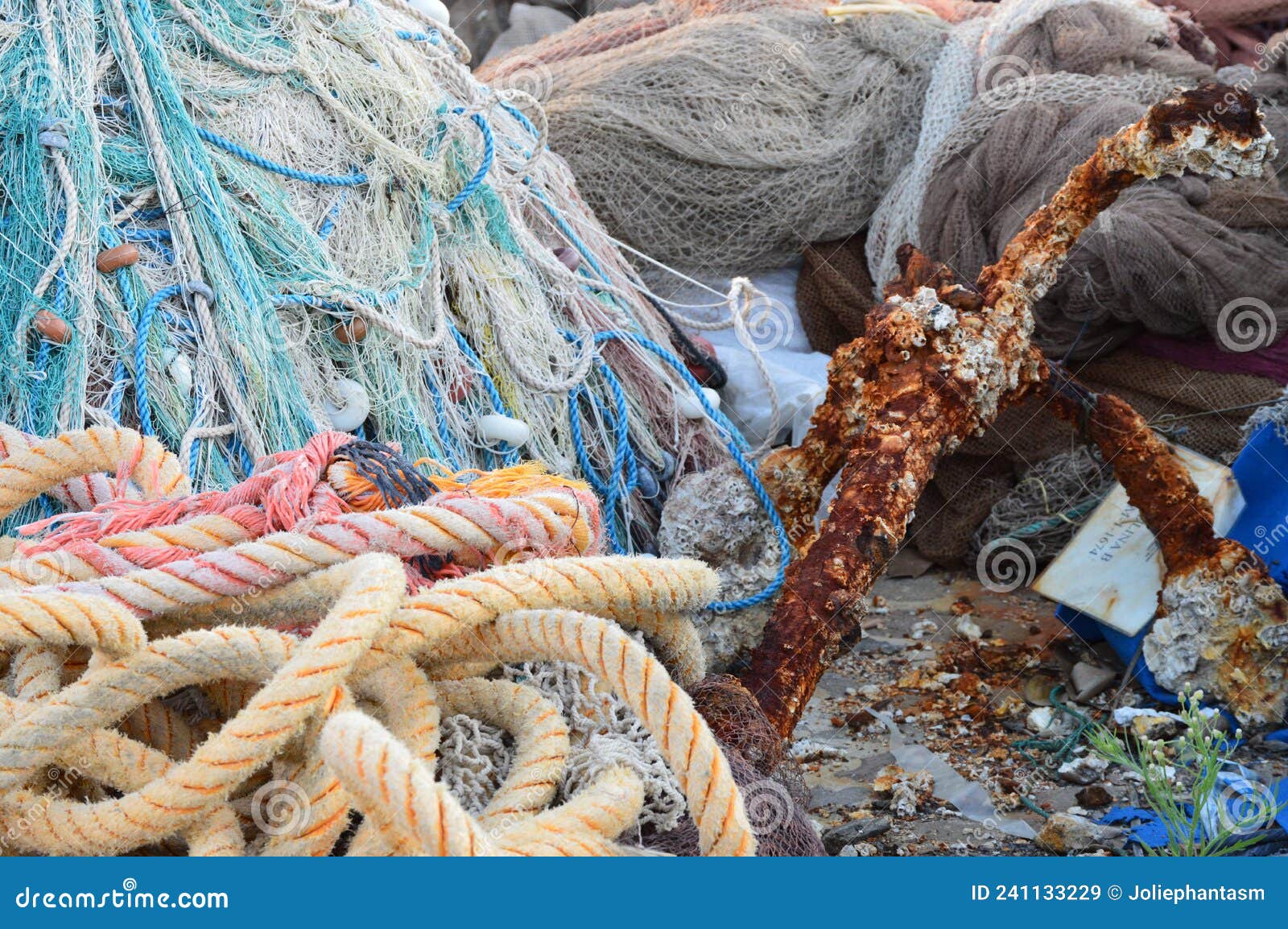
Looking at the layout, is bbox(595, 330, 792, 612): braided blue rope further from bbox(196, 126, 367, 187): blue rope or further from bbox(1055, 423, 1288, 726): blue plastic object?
bbox(1055, 423, 1288, 726): blue plastic object

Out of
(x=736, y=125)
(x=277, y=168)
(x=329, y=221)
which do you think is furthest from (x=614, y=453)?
(x=736, y=125)

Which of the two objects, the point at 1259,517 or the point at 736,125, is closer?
the point at 1259,517

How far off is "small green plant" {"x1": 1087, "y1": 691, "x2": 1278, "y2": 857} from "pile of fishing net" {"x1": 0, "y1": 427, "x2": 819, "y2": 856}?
778 mm

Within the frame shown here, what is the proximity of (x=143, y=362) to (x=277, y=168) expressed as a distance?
0.53 m

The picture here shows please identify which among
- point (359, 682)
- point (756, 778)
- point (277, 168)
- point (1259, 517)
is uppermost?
point (277, 168)

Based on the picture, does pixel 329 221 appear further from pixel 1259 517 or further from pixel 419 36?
pixel 1259 517

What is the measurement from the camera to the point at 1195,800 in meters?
1.99

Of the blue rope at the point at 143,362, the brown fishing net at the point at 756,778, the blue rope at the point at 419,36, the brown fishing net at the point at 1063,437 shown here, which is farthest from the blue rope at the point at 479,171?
the brown fishing net at the point at 1063,437

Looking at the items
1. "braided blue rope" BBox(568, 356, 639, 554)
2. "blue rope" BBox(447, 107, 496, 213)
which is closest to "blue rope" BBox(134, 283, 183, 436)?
"blue rope" BBox(447, 107, 496, 213)

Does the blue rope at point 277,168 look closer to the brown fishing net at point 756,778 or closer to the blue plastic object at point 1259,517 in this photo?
the brown fishing net at point 756,778

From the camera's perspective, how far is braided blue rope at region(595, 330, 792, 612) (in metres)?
2.56

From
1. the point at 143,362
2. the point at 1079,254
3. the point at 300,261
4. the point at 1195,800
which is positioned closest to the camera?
the point at 1195,800

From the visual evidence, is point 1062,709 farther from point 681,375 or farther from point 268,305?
point 268,305

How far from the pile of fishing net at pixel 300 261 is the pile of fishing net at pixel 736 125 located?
2.10ft
